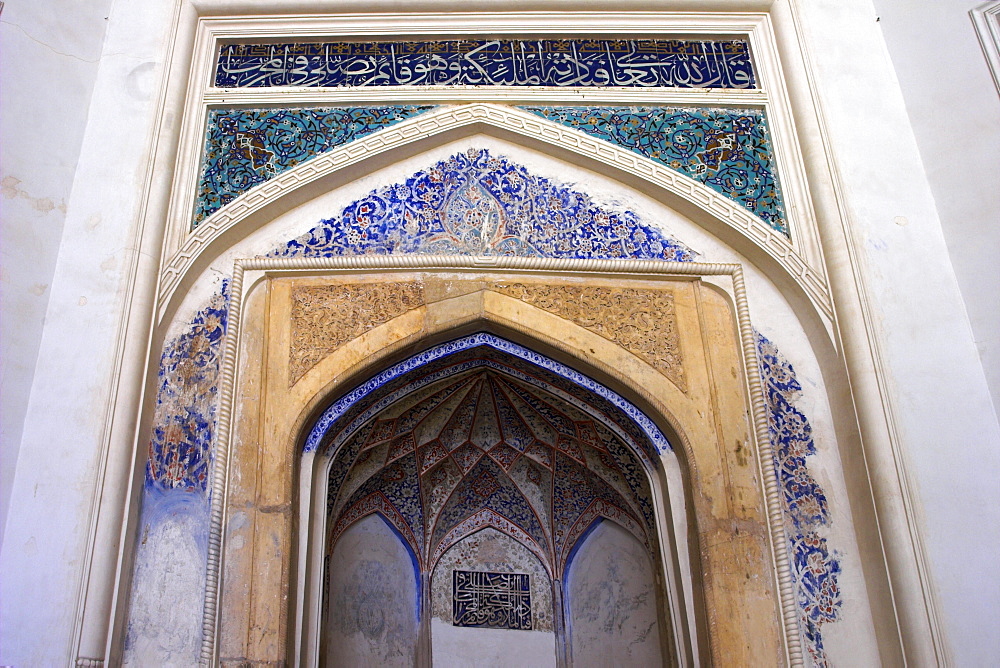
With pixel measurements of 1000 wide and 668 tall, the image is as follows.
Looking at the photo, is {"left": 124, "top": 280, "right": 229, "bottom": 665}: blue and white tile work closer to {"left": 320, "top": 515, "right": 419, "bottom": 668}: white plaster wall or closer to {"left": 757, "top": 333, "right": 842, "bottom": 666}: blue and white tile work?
{"left": 320, "top": 515, "right": 419, "bottom": 668}: white plaster wall

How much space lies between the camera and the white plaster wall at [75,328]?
3.76m

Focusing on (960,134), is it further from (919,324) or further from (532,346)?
(532,346)

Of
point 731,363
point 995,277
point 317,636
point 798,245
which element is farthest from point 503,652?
point 995,277

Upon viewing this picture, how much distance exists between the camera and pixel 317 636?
4.25m

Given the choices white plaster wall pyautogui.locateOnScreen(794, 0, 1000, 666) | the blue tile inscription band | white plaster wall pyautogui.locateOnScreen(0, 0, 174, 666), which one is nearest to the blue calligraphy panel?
the blue tile inscription band

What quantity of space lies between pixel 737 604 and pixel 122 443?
2.56 m

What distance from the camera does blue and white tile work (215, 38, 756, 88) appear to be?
199 inches

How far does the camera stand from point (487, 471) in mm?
5984

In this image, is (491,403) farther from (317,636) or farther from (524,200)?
(317,636)

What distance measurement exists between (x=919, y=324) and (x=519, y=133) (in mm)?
2042

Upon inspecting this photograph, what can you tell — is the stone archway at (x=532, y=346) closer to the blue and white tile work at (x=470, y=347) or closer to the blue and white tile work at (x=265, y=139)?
the blue and white tile work at (x=470, y=347)

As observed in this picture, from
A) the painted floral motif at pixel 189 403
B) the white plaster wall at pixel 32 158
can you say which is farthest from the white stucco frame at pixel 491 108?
the white plaster wall at pixel 32 158

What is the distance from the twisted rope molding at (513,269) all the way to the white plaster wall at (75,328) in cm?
39

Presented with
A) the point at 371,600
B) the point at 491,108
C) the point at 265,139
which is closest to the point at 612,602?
the point at 371,600
